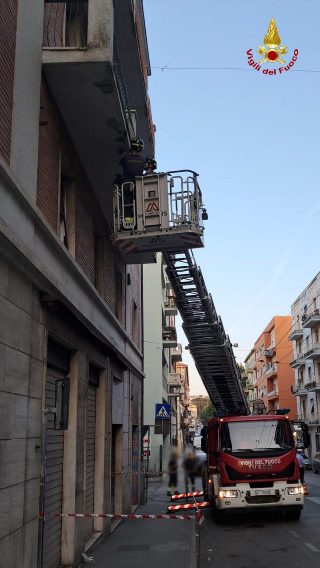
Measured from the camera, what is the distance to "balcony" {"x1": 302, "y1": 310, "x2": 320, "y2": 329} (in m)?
45.5

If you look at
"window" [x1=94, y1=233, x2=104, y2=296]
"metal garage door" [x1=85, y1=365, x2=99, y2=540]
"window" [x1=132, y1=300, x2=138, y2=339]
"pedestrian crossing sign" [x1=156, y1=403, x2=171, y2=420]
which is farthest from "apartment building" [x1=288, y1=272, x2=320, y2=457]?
"metal garage door" [x1=85, y1=365, x2=99, y2=540]

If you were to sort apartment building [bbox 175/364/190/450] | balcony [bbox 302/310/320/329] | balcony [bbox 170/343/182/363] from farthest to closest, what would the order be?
apartment building [bbox 175/364/190/450] < balcony [bbox 170/343/182/363] < balcony [bbox 302/310/320/329]

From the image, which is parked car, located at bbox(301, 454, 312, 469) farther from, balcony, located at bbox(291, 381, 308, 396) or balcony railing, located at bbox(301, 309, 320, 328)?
balcony, located at bbox(291, 381, 308, 396)

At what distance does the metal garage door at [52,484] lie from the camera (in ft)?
24.4

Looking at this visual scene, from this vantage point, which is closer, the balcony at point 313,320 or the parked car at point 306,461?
the parked car at point 306,461

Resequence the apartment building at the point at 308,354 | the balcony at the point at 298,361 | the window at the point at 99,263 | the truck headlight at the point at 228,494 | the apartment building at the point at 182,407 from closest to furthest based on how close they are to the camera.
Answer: the window at the point at 99,263, the truck headlight at the point at 228,494, the apartment building at the point at 308,354, the balcony at the point at 298,361, the apartment building at the point at 182,407

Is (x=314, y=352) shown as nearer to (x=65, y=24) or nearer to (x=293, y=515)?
(x=293, y=515)

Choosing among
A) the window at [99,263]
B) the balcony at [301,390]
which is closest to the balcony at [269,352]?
the balcony at [301,390]

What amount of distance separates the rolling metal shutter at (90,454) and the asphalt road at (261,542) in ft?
Result: 7.17

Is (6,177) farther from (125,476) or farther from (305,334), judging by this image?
(305,334)

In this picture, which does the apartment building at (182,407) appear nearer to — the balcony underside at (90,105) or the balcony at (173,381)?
the balcony at (173,381)

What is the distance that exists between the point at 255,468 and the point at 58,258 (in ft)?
24.5

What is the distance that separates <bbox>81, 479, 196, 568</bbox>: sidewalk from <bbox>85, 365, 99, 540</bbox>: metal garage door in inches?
22.7

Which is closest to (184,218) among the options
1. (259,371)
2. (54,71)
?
(54,71)
